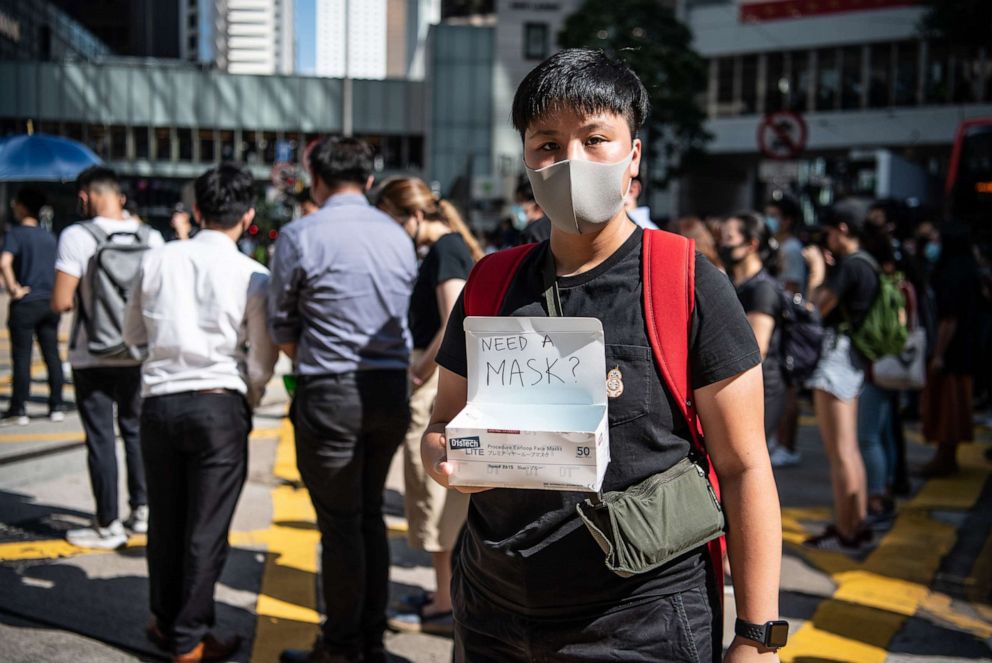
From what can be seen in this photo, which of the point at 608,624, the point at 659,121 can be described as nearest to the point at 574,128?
the point at 608,624

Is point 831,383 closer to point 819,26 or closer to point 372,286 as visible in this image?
point 372,286

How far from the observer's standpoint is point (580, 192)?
6.64 ft

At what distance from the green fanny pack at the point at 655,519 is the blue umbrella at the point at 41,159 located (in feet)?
21.5

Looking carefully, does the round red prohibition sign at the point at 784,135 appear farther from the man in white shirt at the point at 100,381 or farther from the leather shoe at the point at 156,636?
the leather shoe at the point at 156,636

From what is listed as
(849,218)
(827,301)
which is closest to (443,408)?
(827,301)

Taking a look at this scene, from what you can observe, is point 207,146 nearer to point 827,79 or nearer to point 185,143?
point 185,143

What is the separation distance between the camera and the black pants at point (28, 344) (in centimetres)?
944

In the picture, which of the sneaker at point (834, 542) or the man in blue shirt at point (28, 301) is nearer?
the sneaker at point (834, 542)

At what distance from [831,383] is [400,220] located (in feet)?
9.28

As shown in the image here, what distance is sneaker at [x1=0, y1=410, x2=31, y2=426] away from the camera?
940cm

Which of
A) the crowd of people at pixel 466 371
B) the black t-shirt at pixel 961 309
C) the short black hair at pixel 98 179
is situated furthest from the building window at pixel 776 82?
the short black hair at pixel 98 179

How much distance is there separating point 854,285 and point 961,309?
2599 millimetres

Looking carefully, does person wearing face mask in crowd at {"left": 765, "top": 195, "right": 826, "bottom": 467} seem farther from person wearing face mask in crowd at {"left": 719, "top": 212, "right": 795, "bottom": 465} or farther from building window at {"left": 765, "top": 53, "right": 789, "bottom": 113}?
building window at {"left": 765, "top": 53, "right": 789, "bottom": 113}

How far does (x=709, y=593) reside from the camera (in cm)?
209
